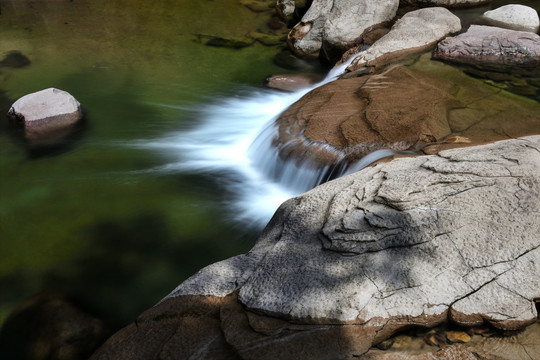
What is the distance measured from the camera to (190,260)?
4.11 metres

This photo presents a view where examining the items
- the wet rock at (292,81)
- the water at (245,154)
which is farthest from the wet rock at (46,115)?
the wet rock at (292,81)

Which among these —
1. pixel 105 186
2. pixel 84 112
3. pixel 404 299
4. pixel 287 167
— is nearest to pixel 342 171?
pixel 287 167

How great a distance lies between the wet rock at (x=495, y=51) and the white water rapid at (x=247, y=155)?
153 cm

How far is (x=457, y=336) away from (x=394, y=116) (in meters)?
2.50

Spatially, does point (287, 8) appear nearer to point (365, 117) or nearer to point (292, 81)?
point (292, 81)

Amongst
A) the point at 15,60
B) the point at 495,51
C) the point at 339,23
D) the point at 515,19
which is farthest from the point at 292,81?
the point at 15,60

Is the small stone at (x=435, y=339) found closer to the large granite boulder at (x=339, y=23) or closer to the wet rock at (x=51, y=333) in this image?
the wet rock at (x=51, y=333)

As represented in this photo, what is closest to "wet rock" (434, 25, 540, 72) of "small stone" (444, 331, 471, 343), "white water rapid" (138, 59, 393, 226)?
"white water rapid" (138, 59, 393, 226)

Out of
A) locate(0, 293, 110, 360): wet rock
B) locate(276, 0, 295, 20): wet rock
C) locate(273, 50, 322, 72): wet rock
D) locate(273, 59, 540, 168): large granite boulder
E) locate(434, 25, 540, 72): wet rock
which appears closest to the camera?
locate(0, 293, 110, 360): wet rock

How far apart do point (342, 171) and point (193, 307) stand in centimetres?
196

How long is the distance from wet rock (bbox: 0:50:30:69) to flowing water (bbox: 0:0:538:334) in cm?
8

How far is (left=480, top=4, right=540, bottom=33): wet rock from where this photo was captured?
6.75 metres

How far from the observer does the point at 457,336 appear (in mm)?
2281

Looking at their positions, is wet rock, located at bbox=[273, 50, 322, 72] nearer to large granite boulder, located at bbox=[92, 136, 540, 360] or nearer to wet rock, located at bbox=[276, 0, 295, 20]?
wet rock, located at bbox=[276, 0, 295, 20]
